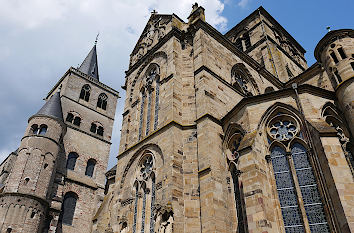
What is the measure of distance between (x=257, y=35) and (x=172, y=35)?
12651mm

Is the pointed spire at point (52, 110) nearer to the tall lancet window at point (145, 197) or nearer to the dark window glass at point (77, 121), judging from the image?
the dark window glass at point (77, 121)

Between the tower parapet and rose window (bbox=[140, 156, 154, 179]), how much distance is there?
296 inches

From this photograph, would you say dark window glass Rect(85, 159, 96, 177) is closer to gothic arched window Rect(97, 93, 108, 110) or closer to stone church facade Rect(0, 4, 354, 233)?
stone church facade Rect(0, 4, 354, 233)

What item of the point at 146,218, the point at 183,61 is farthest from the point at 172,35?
the point at 146,218

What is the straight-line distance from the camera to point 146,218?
38.9 ft

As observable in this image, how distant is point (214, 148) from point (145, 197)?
358cm

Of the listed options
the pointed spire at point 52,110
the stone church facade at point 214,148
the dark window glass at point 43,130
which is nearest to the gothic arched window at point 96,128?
the pointed spire at point 52,110

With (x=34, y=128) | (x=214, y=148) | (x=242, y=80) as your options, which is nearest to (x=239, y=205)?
(x=214, y=148)

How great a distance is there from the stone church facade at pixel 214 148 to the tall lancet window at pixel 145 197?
43 mm

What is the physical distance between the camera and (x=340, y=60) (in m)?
12.6

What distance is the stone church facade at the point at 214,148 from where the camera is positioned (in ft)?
29.8

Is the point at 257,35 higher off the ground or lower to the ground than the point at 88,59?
lower

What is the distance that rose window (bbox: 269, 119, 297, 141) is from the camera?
10492mm

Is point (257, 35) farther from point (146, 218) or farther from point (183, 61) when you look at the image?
point (146, 218)
